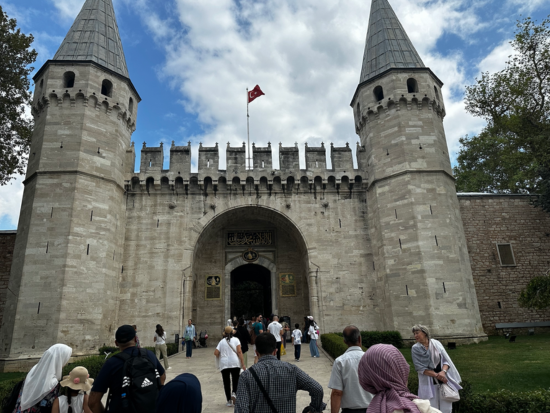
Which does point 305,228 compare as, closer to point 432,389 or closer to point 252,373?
point 432,389

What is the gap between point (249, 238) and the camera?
2112 cm

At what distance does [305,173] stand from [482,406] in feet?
46.7

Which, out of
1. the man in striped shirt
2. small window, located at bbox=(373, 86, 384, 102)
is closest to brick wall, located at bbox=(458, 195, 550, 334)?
small window, located at bbox=(373, 86, 384, 102)

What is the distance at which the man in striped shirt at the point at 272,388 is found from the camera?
285cm

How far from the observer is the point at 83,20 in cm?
1966

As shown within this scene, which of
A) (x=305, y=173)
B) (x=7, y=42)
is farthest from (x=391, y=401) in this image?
(x=7, y=42)

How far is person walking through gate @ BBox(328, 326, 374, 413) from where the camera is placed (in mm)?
3504

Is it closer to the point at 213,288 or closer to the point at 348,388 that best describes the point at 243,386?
the point at 348,388

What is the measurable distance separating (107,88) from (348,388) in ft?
61.6

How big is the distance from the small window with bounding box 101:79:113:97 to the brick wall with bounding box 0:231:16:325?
8.11m

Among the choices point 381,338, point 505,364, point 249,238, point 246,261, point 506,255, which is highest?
point 249,238

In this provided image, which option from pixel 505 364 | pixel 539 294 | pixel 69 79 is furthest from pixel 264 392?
pixel 69 79

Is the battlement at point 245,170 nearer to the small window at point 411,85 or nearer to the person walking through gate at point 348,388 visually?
the small window at point 411,85

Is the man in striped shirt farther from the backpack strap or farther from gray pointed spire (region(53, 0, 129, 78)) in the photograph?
gray pointed spire (region(53, 0, 129, 78))
